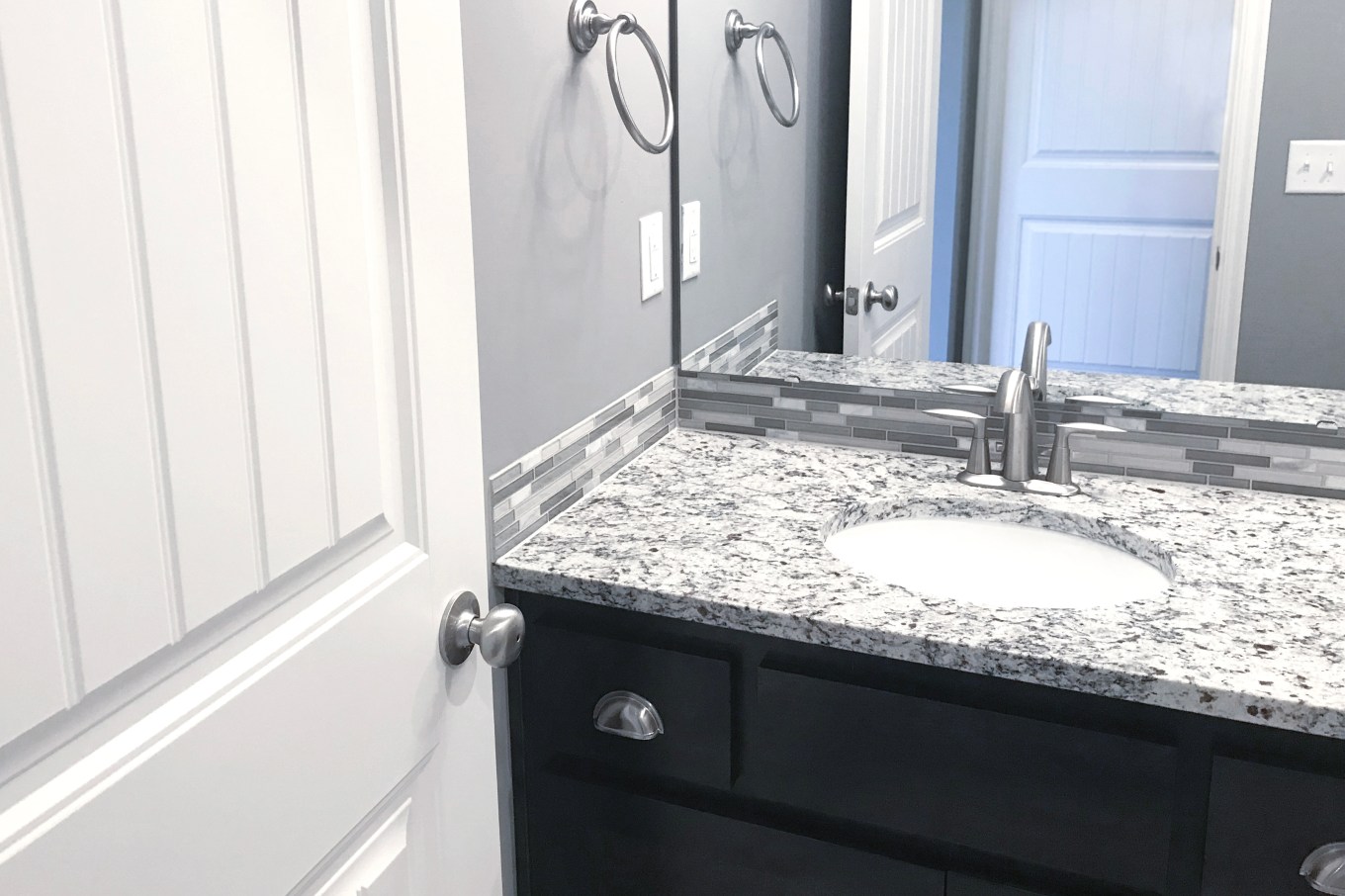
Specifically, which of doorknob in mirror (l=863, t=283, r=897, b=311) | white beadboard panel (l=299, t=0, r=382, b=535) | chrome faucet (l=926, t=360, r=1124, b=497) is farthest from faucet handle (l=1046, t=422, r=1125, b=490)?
white beadboard panel (l=299, t=0, r=382, b=535)

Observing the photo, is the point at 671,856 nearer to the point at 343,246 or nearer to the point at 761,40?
the point at 343,246

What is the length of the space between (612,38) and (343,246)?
649 mm

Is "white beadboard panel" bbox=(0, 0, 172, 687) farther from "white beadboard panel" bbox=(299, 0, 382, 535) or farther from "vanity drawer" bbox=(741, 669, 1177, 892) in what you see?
"vanity drawer" bbox=(741, 669, 1177, 892)

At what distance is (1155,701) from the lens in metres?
0.97

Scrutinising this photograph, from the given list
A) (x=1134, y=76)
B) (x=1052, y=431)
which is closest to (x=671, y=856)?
(x=1052, y=431)

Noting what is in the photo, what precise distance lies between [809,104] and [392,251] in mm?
959

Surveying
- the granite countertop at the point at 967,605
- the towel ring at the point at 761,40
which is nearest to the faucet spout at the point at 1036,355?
the granite countertop at the point at 967,605

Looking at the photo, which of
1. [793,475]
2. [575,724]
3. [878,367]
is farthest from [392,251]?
[878,367]

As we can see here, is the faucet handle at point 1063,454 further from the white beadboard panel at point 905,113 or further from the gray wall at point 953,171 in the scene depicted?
the white beadboard panel at point 905,113

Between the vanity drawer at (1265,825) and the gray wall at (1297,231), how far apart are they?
0.61m

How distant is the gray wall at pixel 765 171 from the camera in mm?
1575

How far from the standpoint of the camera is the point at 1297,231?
1339 millimetres

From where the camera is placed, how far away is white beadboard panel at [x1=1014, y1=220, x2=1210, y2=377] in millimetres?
1386

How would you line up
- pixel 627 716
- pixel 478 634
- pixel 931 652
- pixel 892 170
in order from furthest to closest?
pixel 892 170 < pixel 627 716 < pixel 931 652 < pixel 478 634
